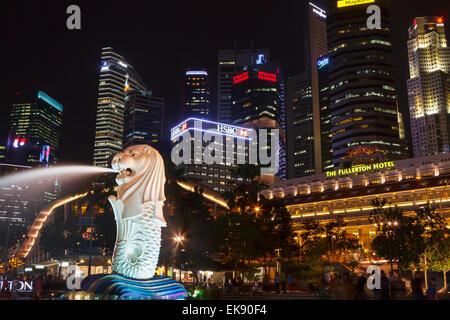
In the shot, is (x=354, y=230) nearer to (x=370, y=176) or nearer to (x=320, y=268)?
(x=370, y=176)

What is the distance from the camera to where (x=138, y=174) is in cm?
1902

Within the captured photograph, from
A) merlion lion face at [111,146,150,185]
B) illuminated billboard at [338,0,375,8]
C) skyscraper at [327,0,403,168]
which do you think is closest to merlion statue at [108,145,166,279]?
merlion lion face at [111,146,150,185]

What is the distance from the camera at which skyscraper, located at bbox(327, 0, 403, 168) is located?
13388cm

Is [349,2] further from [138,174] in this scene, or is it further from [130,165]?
[130,165]

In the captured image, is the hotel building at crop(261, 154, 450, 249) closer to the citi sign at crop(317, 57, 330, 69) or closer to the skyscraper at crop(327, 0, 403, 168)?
the skyscraper at crop(327, 0, 403, 168)

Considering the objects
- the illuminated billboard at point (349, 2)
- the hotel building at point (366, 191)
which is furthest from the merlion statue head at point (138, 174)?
the illuminated billboard at point (349, 2)

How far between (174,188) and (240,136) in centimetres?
12793

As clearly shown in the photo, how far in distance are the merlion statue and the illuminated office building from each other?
460ft

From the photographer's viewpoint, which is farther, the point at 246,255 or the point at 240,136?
the point at 240,136

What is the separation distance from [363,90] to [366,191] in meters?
61.2

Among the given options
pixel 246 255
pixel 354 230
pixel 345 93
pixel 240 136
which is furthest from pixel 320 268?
pixel 240 136

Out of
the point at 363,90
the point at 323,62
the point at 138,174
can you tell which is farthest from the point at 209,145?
the point at 138,174

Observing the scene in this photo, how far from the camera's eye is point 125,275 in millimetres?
18047

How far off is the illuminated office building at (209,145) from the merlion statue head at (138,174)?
140 meters
